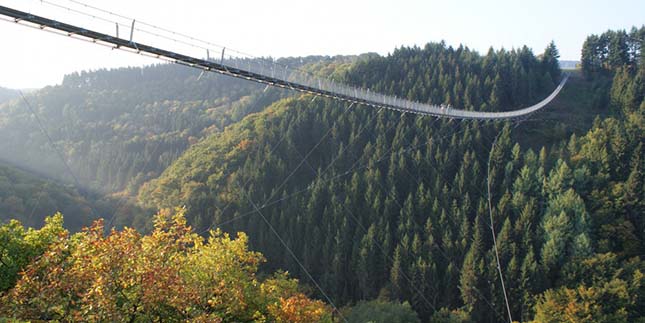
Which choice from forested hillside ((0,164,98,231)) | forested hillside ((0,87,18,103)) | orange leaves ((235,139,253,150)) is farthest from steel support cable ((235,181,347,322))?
forested hillside ((0,87,18,103))

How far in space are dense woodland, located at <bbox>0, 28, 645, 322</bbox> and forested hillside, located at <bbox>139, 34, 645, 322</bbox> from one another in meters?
0.17

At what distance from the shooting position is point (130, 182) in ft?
265

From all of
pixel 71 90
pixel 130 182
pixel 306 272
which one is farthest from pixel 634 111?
pixel 71 90

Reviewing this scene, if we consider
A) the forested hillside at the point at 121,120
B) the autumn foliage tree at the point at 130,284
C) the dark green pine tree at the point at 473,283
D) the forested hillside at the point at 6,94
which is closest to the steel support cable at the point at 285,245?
the dark green pine tree at the point at 473,283

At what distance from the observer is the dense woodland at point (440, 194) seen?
146 ft

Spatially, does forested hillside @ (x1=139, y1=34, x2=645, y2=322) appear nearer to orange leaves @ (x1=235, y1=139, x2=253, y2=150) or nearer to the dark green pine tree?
the dark green pine tree

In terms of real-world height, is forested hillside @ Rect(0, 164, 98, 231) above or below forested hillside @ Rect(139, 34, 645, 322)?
below

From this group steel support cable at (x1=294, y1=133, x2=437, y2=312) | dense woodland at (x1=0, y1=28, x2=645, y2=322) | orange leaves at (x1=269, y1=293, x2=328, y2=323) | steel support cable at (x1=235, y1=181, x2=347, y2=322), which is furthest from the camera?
steel support cable at (x1=235, y1=181, x2=347, y2=322)

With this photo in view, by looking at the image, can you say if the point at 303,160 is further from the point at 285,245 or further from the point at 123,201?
the point at 123,201

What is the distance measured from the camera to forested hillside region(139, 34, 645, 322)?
147 feet

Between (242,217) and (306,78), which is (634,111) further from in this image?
(306,78)

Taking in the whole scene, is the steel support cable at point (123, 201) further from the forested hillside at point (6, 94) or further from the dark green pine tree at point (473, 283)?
the forested hillside at point (6, 94)

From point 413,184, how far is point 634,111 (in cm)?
3300

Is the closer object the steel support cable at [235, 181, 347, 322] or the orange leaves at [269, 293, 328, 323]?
the orange leaves at [269, 293, 328, 323]
